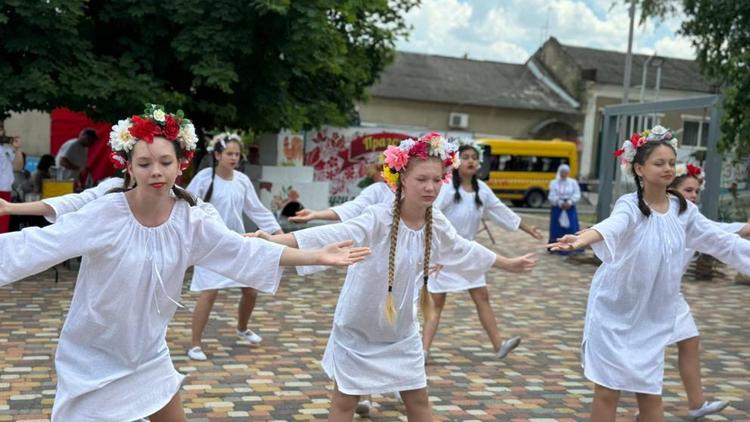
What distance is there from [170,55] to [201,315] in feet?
20.6

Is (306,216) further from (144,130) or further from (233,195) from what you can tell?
(233,195)

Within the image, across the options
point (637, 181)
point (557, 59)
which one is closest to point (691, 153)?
point (637, 181)

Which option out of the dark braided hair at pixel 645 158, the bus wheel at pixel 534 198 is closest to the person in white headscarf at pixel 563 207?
the dark braided hair at pixel 645 158

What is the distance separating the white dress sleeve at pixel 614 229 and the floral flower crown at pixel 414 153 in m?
0.94

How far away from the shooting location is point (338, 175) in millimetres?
20406

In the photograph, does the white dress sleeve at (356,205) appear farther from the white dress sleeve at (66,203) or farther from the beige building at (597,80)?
the beige building at (597,80)

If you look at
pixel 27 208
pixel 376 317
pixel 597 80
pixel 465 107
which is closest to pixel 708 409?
pixel 376 317

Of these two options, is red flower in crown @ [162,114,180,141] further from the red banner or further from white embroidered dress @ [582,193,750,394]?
the red banner

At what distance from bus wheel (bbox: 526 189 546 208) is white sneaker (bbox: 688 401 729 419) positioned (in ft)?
95.6

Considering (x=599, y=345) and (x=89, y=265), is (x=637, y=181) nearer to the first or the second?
(x=599, y=345)

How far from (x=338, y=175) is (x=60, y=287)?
9658 mm

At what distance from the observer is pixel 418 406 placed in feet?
15.8

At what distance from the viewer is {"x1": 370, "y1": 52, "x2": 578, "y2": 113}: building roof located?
1795 inches

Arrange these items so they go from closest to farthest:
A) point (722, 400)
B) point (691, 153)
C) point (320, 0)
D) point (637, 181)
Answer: point (637, 181), point (722, 400), point (320, 0), point (691, 153)
